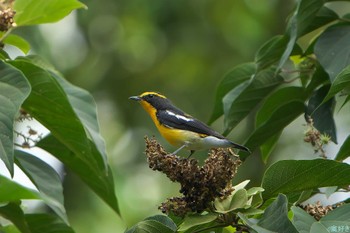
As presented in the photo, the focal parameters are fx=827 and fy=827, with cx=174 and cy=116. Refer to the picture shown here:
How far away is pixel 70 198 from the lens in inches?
416

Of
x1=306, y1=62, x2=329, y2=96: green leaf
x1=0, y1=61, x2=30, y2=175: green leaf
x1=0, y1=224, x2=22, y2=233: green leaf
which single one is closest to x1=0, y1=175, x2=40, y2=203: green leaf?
x1=0, y1=61, x2=30, y2=175: green leaf

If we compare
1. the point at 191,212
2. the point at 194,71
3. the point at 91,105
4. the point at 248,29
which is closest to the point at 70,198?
the point at 194,71

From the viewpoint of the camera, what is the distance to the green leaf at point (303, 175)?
125 inches

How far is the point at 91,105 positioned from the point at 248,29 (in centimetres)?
781

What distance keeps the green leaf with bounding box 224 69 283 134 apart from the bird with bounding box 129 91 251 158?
0.39 ft

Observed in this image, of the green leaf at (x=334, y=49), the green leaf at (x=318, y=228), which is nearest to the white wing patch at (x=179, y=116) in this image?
the green leaf at (x=334, y=49)

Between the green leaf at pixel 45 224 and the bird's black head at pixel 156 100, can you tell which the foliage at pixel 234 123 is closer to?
the green leaf at pixel 45 224

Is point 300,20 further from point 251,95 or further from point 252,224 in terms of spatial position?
point 252,224

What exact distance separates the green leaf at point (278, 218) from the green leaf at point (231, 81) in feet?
5.15

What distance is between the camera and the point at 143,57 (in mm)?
11922

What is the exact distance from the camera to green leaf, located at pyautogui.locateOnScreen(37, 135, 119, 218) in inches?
170

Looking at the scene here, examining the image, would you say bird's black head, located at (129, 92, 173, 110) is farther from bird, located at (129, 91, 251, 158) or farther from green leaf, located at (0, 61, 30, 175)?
green leaf, located at (0, 61, 30, 175)

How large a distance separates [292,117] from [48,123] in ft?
4.13

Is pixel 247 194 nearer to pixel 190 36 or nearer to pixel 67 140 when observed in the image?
pixel 67 140
